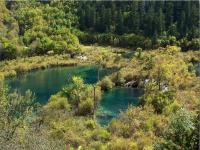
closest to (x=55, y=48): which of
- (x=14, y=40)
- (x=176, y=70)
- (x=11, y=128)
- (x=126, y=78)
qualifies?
(x=14, y=40)

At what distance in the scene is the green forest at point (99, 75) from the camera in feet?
123

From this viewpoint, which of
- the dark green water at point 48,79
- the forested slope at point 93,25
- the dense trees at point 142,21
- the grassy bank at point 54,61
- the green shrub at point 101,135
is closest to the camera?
the green shrub at point 101,135

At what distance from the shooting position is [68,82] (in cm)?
7512

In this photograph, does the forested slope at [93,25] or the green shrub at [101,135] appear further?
the forested slope at [93,25]

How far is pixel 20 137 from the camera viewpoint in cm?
3094

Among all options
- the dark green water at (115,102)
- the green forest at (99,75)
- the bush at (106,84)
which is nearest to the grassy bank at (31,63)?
the green forest at (99,75)

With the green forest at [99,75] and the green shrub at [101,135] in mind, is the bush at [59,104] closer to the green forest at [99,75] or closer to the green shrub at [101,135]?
the green forest at [99,75]

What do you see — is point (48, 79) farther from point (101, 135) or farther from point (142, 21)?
point (101, 135)

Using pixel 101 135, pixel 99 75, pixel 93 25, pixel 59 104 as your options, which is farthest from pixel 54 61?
pixel 101 135

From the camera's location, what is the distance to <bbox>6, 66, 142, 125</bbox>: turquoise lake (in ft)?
190

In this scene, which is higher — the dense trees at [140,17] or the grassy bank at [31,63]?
the dense trees at [140,17]

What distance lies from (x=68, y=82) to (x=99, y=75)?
593 cm

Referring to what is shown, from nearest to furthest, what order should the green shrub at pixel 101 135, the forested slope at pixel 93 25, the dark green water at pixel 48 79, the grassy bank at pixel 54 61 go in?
the green shrub at pixel 101 135, the dark green water at pixel 48 79, the grassy bank at pixel 54 61, the forested slope at pixel 93 25

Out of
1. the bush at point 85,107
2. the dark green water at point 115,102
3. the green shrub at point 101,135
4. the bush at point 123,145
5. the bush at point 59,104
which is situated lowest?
the dark green water at point 115,102
